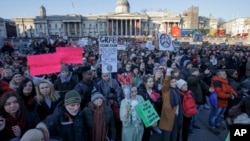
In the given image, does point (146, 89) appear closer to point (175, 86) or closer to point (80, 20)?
point (175, 86)

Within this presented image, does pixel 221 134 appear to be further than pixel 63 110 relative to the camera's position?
Yes

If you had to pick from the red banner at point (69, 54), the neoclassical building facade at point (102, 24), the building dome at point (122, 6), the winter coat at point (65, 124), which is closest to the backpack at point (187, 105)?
the winter coat at point (65, 124)

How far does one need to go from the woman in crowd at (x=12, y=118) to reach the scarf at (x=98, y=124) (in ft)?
3.46

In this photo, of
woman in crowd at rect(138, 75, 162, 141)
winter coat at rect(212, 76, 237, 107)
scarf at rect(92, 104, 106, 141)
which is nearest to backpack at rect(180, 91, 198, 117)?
woman in crowd at rect(138, 75, 162, 141)

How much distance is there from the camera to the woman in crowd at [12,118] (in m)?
2.87

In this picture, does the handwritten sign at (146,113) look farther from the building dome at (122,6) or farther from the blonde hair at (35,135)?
the building dome at (122,6)

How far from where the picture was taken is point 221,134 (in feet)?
19.3

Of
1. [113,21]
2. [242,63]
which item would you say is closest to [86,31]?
[113,21]

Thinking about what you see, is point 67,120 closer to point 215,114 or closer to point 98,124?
point 98,124

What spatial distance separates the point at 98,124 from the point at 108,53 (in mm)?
2565

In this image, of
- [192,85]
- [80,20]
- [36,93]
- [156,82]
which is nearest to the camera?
[36,93]

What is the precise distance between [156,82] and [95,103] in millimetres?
1921

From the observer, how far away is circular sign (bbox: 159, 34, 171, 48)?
9.57m

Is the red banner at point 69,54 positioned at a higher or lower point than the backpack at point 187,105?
higher
